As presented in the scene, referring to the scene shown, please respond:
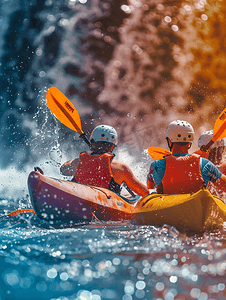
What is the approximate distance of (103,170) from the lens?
14.8ft

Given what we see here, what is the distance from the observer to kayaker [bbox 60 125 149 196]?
14.9 feet

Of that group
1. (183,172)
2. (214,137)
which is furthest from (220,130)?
(183,172)

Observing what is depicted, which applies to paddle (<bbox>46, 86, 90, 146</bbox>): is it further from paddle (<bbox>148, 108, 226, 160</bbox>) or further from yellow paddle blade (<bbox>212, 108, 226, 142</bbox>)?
yellow paddle blade (<bbox>212, 108, 226, 142</bbox>)

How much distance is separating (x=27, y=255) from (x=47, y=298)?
0.77m

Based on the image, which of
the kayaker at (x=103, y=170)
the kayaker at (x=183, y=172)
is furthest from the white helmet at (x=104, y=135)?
the kayaker at (x=183, y=172)

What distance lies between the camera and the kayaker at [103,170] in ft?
14.9

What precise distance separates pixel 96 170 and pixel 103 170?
11 cm

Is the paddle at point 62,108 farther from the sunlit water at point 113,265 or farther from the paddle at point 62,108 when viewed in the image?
the sunlit water at point 113,265

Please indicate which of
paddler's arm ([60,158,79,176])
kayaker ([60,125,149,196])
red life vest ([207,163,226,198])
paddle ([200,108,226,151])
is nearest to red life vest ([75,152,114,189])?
kayaker ([60,125,149,196])

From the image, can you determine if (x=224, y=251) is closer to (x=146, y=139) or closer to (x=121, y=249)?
(x=121, y=249)

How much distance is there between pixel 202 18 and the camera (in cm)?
1617

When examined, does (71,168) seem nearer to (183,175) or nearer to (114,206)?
(114,206)

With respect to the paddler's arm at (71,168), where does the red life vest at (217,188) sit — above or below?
above

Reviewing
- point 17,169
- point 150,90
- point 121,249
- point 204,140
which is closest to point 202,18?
point 150,90
